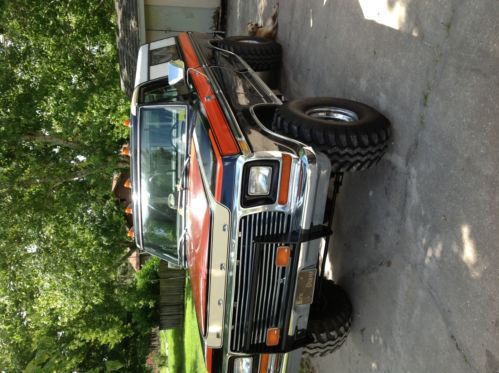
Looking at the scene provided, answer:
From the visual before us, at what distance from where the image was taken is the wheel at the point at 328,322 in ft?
13.1

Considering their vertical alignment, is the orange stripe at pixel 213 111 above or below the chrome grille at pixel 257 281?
above

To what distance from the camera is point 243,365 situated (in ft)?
11.8

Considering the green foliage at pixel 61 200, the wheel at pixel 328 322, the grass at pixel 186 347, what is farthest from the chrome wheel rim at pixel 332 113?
the green foliage at pixel 61 200

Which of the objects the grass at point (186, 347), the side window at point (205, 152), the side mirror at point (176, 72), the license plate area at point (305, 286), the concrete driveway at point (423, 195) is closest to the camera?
the concrete driveway at point (423, 195)

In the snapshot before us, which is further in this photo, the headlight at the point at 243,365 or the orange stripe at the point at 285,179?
the headlight at the point at 243,365

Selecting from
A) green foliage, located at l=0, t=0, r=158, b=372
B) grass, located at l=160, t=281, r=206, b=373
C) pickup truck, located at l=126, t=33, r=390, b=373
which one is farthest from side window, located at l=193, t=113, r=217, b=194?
green foliage, located at l=0, t=0, r=158, b=372

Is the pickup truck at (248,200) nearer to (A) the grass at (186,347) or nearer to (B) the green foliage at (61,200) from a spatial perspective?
Result: (A) the grass at (186,347)

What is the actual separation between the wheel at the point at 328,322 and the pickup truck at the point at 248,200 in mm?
11

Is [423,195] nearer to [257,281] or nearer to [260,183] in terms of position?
[260,183]

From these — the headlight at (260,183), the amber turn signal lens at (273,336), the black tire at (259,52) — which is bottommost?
the amber turn signal lens at (273,336)

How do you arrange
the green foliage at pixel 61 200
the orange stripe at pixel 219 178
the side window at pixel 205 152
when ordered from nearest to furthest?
the orange stripe at pixel 219 178 < the side window at pixel 205 152 < the green foliage at pixel 61 200

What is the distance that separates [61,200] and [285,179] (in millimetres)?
11530

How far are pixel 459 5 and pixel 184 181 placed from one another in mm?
2601

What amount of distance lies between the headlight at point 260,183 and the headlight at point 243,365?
1.33 meters
